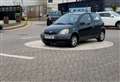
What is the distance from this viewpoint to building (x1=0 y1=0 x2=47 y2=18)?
7188cm

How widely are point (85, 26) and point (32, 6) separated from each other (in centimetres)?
6172

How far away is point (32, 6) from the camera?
252ft

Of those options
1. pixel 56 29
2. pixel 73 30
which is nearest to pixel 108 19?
pixel 73 30

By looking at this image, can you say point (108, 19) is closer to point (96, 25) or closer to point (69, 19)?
point (96, 25)

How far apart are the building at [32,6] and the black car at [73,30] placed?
5397 cm

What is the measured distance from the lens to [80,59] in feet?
37.5

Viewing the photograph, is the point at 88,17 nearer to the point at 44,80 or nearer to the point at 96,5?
the point at 44,80

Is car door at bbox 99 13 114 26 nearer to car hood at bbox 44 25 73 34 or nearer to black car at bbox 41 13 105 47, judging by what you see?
black car at bbox 41 13 105 47

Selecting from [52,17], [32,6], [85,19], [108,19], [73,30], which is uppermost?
[85,19]

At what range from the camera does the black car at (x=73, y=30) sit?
576 inches

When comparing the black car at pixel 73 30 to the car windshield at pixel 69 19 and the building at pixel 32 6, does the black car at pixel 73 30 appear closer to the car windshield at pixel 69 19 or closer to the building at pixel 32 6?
the car windshield at pixel 69 19

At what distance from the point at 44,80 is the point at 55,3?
2852 inches

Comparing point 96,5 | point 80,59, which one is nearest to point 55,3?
point 96,5

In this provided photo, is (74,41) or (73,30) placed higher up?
(73,30)
